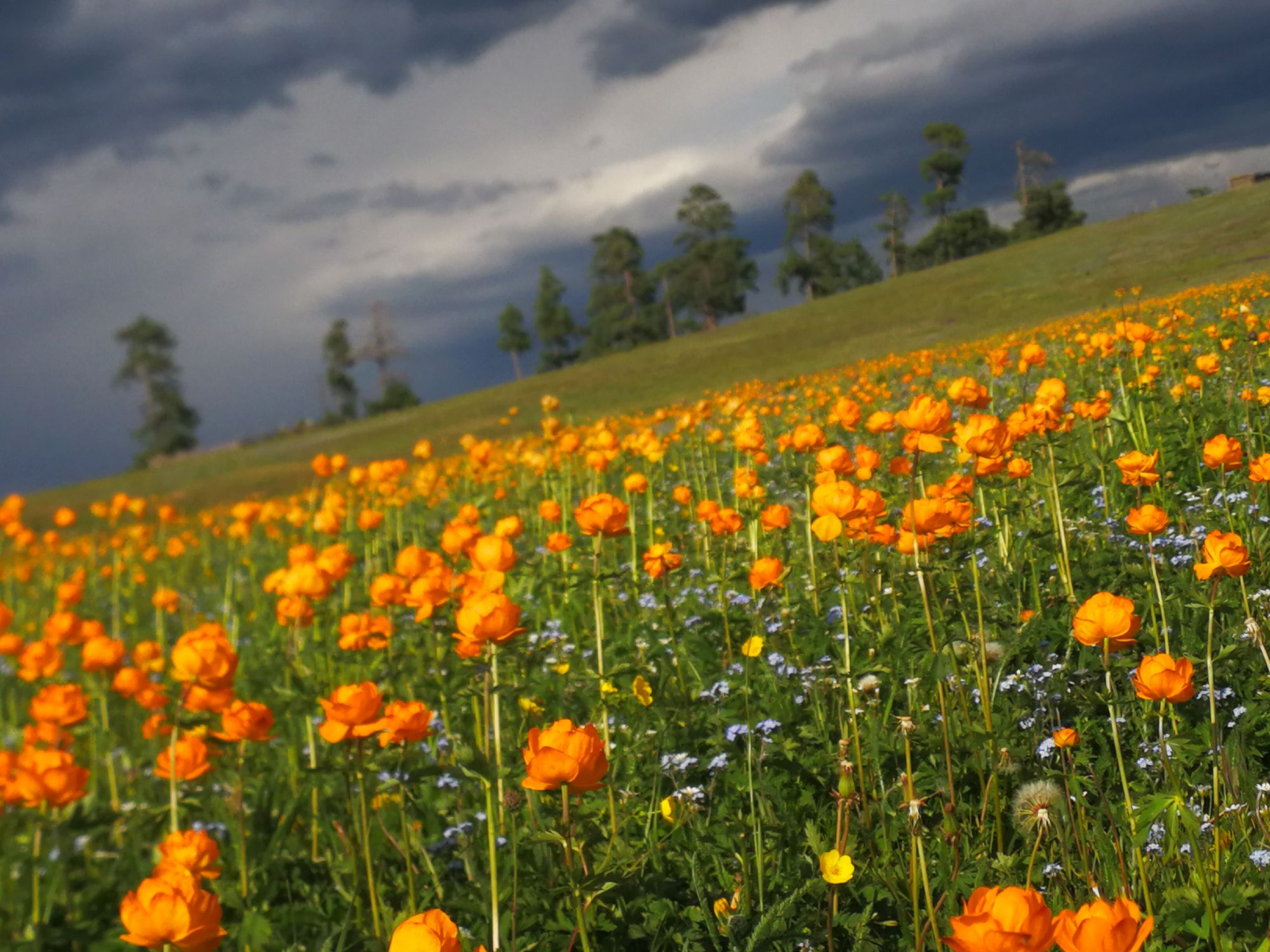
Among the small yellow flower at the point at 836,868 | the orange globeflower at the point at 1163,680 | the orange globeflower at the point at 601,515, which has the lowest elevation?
the small yellow flower at the point at 836,868

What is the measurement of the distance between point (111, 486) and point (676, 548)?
3815cm

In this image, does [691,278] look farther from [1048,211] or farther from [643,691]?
[643,691]

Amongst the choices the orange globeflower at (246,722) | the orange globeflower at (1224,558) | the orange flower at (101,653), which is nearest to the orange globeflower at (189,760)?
the orange globeflower at (246,722)

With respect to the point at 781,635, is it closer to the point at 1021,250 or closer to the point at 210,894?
the point at 210,894

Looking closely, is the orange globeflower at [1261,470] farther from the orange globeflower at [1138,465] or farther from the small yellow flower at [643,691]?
the small yellow flower at [643,691]

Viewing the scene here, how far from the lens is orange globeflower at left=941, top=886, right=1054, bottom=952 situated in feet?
2.97

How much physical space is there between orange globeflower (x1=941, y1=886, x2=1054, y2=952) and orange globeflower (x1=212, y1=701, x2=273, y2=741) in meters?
2.03

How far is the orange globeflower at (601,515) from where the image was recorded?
247cm

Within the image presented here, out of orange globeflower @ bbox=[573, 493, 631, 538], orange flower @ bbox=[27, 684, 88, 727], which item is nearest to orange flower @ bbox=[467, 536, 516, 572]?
orange globeflower @ bbox=[573, 493, 631, 538]

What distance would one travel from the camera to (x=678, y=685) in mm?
2771

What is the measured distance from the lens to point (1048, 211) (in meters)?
59.2

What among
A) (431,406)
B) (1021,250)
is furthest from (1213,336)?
(431,406)

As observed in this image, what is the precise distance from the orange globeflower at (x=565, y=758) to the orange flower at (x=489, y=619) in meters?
0.43

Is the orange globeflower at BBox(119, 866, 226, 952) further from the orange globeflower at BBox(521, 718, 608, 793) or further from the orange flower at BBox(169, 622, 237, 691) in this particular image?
the orange flower at BBox(169, 622, 237, 691)
